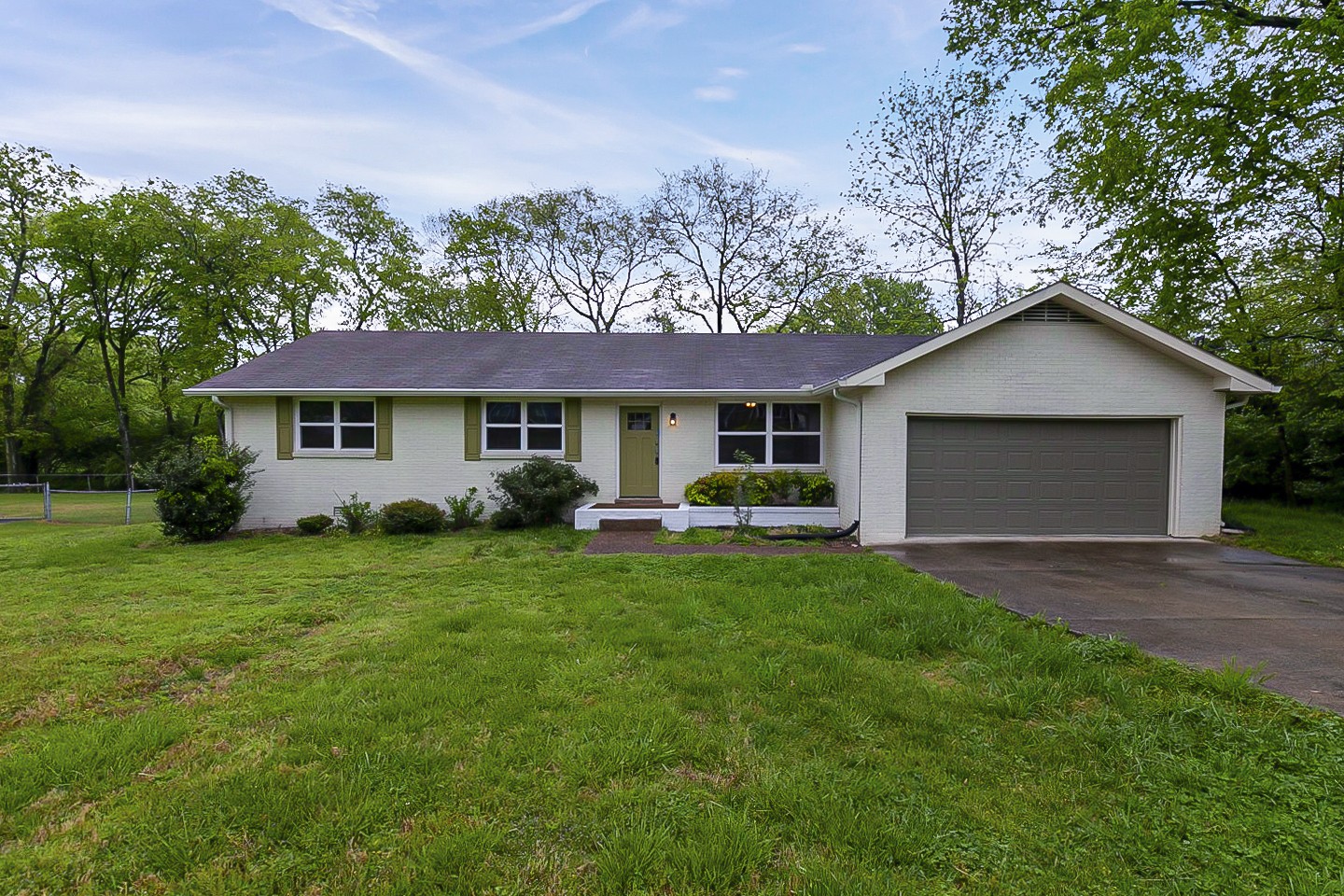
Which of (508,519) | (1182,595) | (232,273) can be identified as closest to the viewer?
(1182,595)

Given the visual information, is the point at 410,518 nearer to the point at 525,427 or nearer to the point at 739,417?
the point at 525,427

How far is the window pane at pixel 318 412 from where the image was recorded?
10.9 meters

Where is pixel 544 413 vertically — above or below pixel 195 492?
above

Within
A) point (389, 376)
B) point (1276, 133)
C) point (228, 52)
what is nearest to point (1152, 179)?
point (1276, 133)

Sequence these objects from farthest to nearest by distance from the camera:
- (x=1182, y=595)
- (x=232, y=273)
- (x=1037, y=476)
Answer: (x=232, y=273), (x=1037, y=476), (x=1182, y=595)

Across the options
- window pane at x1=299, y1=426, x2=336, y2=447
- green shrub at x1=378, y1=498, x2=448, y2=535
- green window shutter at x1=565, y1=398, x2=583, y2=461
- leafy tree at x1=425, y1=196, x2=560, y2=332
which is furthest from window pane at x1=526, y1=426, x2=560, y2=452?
leafy tree at x1=425, y1=196, x2=560, y2=332

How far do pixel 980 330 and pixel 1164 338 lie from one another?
275cm

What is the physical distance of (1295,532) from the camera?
9508mm

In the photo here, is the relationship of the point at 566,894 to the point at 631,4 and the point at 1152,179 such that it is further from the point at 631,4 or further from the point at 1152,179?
the point at 631,4

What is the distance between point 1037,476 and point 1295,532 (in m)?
4.80

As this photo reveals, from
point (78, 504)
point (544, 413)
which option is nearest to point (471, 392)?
point (544, 413)

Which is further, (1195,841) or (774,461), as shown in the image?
(774,461)

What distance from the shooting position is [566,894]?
6.44 ft

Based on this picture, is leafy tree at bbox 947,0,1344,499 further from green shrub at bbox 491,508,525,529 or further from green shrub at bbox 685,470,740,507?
green shrub at bbox 491,508,525,529
